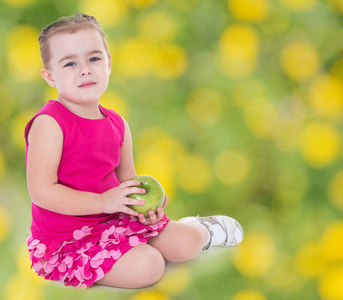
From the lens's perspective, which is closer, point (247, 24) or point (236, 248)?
point (236, 248)

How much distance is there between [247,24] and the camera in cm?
159

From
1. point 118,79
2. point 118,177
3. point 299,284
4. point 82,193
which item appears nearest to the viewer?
point 82,193

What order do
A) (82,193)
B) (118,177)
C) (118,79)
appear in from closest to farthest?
(82,193) < (118,177) < (118,79)

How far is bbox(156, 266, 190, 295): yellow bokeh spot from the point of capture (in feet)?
3.77

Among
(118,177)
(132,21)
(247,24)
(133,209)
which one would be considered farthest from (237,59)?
(133,209)

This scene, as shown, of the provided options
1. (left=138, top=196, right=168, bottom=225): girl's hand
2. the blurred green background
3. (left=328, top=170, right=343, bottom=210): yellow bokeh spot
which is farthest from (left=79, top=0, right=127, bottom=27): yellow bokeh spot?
(left=328, top=170, right=343, bottom=210): yellow bokeh spot

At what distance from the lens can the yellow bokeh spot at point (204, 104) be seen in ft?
5.11

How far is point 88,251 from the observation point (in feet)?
3.74

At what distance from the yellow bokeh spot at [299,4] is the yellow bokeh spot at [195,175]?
45 cm

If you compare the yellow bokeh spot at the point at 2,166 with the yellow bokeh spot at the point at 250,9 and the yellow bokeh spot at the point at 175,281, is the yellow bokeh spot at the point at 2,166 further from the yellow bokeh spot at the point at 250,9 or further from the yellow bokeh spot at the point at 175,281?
the yellow bokeh spot at the point at 250,9

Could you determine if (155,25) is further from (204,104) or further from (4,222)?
(4,222)

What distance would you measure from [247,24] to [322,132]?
13.3 inches

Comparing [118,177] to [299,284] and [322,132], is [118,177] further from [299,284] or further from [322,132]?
[322,132]

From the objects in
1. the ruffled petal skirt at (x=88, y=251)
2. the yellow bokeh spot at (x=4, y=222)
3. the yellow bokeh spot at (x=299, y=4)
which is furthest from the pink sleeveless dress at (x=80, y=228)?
the yellow bokeh spot at (x=299, y=4)
